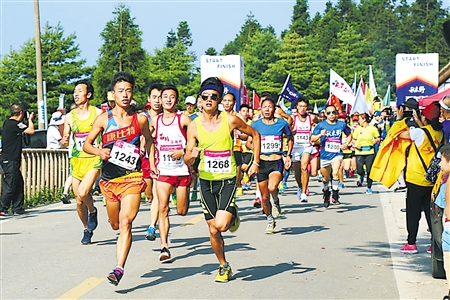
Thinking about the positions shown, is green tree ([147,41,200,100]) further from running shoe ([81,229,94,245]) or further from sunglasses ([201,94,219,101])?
sunglasses ([201,94,219,101])

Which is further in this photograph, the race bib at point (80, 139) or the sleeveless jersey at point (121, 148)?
the race bib at point (80, 139)

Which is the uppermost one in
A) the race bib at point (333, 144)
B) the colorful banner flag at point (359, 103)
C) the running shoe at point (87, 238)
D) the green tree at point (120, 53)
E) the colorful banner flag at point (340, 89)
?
the green tree at point (120, 53)

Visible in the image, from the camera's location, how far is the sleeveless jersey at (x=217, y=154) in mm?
7758

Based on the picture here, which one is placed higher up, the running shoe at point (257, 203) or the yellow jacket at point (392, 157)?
the yellow jacket at point (392, 157)

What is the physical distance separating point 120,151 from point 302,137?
8470 mm

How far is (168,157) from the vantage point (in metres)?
9.23

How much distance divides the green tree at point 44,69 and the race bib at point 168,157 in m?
49.9

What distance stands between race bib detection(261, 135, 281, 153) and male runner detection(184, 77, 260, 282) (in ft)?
12.5

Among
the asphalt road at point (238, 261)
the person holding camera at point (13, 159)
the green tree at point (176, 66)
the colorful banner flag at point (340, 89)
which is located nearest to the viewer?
the asphalt road at point (238, 261)

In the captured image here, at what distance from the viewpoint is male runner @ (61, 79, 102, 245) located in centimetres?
1009

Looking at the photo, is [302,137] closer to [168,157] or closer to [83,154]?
[83,154]

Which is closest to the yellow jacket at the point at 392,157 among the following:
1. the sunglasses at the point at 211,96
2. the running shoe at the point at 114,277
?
the sunglasses at the point at 211,96

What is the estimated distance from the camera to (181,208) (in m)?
9.13

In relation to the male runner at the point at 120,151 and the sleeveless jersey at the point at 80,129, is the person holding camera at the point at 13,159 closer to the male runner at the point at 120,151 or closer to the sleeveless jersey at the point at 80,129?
the sleeveless jersey at the point at 80,129
